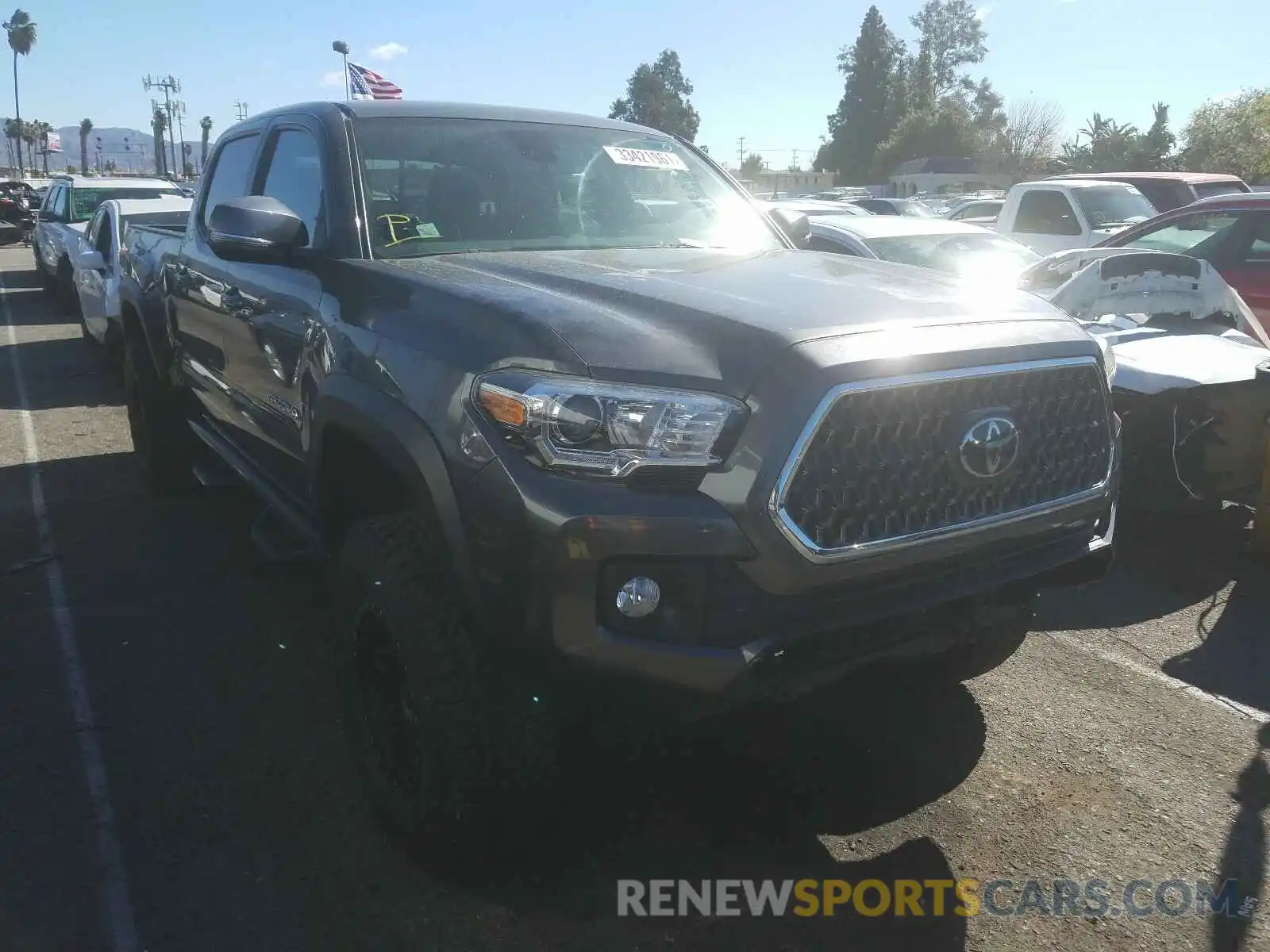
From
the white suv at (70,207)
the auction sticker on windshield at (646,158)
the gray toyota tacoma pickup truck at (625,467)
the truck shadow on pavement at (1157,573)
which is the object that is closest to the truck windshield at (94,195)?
the white suv at (70,207)

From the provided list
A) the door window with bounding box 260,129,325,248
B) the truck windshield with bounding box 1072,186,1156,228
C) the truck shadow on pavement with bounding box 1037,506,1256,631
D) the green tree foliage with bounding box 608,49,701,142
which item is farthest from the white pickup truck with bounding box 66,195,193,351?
the green tree foliage with bounding box 608,49,701,142

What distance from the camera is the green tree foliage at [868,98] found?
3442 inches

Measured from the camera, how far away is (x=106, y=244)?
10.0 m

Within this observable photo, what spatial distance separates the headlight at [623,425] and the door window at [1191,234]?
7.50 m

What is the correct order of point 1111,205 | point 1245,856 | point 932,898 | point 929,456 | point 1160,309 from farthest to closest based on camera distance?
point 1111,205
point 1160,309
point 1245,856
point 932,898
point 929,456

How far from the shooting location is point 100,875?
277cm

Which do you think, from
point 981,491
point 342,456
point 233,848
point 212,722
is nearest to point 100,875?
point 233,848

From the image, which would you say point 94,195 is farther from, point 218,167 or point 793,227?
point 793,227

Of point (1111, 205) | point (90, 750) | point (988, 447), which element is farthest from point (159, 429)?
point (1111, 205)

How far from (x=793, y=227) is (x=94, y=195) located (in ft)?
44.1

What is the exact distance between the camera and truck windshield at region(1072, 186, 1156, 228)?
12.8 m

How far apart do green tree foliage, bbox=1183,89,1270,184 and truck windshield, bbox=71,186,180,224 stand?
123ft

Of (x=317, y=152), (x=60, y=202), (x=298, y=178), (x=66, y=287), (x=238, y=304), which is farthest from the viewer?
A: (x=60, y=202)

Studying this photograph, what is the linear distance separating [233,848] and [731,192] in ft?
9.72
